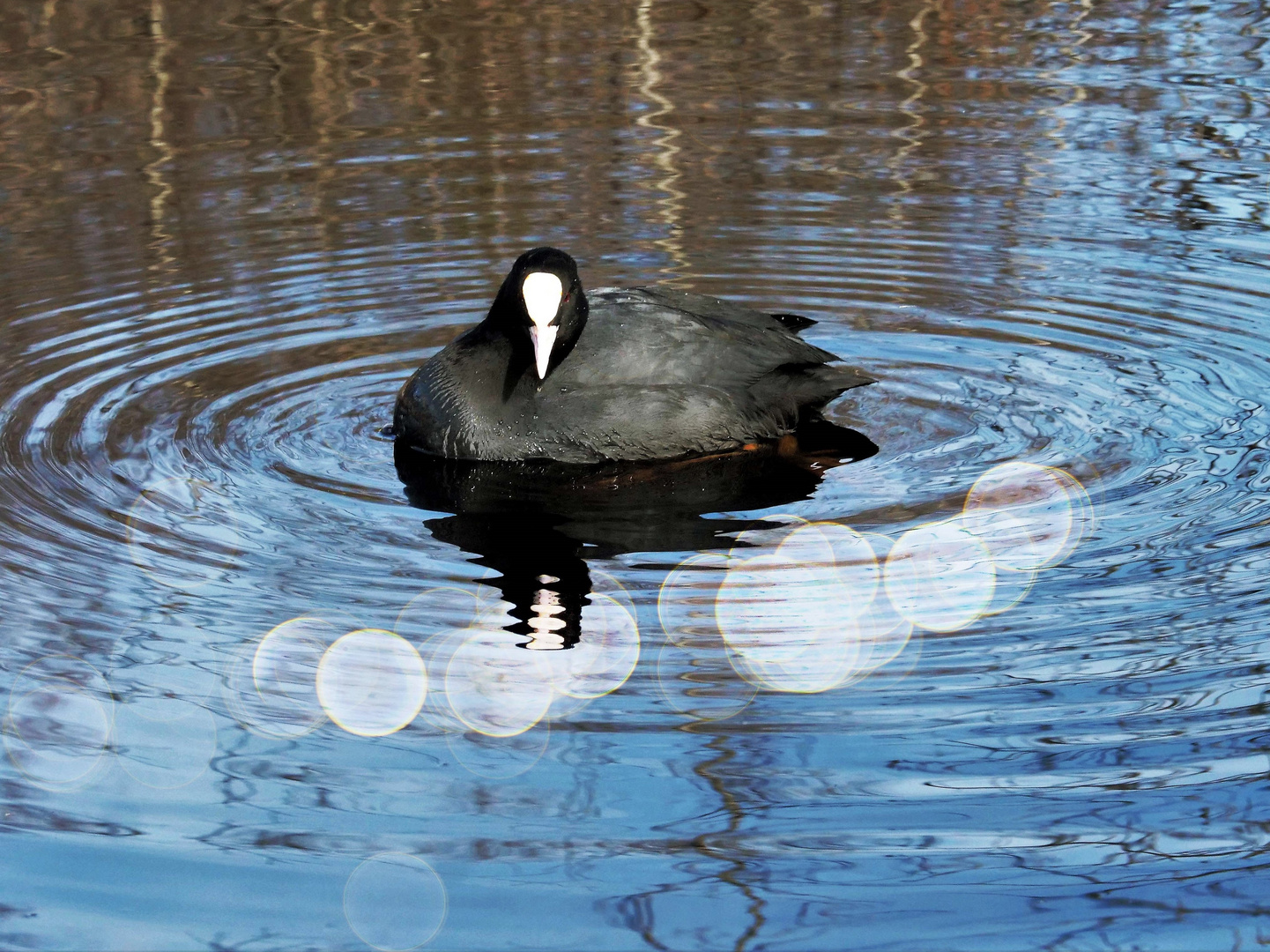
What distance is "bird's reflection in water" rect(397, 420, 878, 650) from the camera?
186 inches

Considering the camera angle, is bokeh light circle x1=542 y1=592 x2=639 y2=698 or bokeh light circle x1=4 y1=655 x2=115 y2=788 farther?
bokeh light circle x1=542 y1=592 x2=639 y2=698

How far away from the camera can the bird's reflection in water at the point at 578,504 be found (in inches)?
186

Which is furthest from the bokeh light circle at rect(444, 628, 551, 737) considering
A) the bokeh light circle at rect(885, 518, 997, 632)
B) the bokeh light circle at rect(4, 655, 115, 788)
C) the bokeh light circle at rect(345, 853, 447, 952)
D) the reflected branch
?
the reflected branch

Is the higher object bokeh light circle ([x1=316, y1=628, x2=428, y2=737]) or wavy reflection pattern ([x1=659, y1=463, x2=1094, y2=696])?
bokeh light circle ([x1=316, y1=628, x2=428, y2=737])

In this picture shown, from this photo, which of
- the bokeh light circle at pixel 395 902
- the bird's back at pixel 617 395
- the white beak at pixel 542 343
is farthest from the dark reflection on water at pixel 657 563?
the white beak at pixel 542 343

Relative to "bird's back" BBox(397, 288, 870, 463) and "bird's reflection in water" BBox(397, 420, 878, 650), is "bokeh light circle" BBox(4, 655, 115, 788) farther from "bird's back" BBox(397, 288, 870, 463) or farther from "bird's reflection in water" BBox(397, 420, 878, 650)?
"bird's back" BBox(397, 288, 870, 463)

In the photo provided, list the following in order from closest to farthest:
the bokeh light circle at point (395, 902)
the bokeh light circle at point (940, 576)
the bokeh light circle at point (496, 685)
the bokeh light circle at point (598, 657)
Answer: the bokeh light circle at point (395, 902), the bokeh light circle at point (496, 685), the bokeh light circle at point (598, 657), the bokeh light circle at point (940, 576)

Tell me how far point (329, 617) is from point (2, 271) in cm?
439

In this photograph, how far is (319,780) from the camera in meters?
3.67

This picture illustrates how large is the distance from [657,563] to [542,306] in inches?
45.9

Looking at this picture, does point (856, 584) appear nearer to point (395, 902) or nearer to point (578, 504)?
Result: point (578, 504)

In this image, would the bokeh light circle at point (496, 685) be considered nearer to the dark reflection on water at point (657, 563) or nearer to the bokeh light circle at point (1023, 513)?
the dark reflection on water at point (657, 563)

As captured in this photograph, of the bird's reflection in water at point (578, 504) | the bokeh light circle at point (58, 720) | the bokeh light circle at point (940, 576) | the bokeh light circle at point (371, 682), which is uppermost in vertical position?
the bokeh light circle at point (58, 720)

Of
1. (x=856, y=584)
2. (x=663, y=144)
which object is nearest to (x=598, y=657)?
(x=856, y=584)
